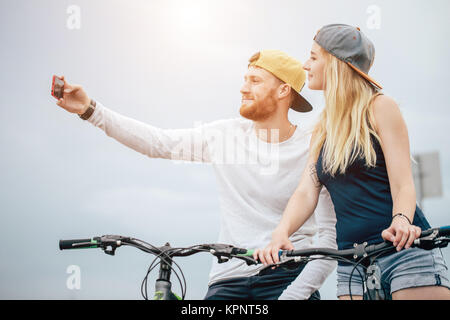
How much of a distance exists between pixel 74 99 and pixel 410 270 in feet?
6.69

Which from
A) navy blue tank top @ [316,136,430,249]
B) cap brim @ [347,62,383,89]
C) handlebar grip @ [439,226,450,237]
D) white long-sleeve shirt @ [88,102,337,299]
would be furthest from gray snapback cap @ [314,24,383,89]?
handlebar grip @ [439,226,450,237]

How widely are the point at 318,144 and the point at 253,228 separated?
0.77 m

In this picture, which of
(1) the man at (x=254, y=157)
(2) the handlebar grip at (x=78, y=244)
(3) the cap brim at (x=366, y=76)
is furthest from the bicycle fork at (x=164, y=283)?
(3) the cap brim at (x=366, y=76)

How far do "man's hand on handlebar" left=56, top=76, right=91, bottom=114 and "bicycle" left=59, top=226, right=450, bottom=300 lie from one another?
0.94m

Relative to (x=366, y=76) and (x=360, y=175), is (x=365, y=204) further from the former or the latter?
(x=366, y=76)

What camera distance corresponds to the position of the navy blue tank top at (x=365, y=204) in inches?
101

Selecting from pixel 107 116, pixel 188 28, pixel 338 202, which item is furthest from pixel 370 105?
pixel 188 28

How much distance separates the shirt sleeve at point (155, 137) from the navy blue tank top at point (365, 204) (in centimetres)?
135

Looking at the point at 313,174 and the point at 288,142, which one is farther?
the point at 288,142

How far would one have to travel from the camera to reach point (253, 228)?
11.2ft

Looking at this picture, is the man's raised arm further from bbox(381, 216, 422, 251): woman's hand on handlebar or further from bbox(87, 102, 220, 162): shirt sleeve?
bbox(381, 216, 422, 251): woman's hand on handlebar

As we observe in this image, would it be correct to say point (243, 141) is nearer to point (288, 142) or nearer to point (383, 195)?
point (288, 142)

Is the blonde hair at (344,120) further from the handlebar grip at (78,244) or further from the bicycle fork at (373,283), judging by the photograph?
the handlebar grip at (78,244)
